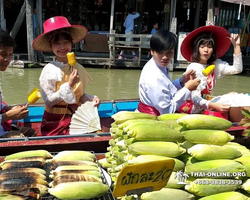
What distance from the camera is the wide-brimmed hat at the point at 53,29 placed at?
2.68m

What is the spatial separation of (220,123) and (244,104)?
139 cm

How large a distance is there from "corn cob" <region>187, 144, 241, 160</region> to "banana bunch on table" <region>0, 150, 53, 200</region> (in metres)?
0.73

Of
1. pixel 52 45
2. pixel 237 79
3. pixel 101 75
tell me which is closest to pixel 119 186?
pixel 52 45

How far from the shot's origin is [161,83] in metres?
2.41

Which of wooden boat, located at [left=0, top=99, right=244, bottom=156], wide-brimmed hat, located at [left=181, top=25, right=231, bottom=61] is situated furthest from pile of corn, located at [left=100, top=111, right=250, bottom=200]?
wide-brimmed hat, located at [left=181, top=25, right=231, bottom=61]

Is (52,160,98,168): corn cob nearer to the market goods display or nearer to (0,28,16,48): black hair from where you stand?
the market goods display

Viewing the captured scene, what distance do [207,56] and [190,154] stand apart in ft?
5.98

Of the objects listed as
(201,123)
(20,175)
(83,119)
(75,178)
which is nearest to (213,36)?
(83,119)

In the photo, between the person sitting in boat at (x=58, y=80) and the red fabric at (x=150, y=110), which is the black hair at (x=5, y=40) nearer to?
the person sitting in boat at (x=58, y=80)

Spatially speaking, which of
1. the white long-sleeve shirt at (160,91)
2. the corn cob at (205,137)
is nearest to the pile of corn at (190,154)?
the corn cob at (205,137)

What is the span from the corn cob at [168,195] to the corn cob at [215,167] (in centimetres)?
10

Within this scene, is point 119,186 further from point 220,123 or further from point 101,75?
point 101,75

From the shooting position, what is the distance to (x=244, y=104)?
276 cm

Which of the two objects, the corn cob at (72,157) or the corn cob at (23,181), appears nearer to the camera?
the corn cob at (23,181)
